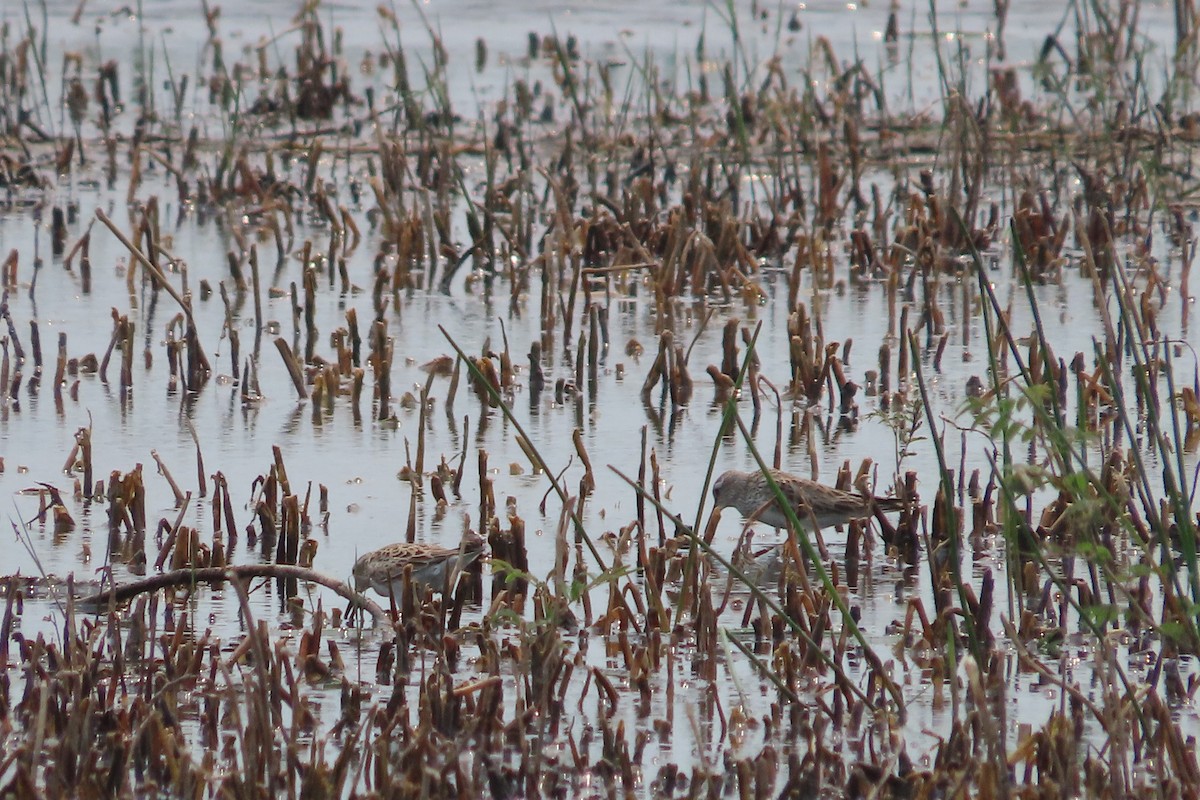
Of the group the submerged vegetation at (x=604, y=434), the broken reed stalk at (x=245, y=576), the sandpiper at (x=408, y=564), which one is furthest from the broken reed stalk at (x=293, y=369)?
the broken reed stalk at (x=245, y=576)

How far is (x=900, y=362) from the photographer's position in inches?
281

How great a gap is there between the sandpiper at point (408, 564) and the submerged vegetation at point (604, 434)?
4 centimetres

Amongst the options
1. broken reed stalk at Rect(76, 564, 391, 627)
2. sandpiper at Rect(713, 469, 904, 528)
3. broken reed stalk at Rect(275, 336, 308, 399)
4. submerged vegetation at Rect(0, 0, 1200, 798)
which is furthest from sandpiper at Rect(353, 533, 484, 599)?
broken reed stalk at Rect(275, 336, 308, 399)

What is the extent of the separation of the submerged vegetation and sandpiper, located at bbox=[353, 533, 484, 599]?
37 millimetres

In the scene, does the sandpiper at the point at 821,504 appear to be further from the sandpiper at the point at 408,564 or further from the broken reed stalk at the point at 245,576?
the broken reed stalk at the point at 245,576

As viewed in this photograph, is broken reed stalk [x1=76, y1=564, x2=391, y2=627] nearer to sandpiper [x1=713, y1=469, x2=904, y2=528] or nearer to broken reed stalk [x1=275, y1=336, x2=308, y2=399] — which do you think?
sandpiper [x1=713, y1=469, x2=904, y2=528]

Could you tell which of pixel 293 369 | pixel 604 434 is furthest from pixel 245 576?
pixel 293 369

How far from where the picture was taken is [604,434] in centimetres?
648

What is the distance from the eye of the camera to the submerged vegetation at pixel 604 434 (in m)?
3.78

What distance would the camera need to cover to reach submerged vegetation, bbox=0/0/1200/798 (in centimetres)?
378

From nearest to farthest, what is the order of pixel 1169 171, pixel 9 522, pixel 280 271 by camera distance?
pixel 9 522, pixel 280 271, pixel 1169 171

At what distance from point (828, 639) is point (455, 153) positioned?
266 inches

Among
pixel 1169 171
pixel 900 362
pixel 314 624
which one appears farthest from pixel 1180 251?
pixel 314 624

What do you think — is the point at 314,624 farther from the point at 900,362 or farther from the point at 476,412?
the point at 900,362
